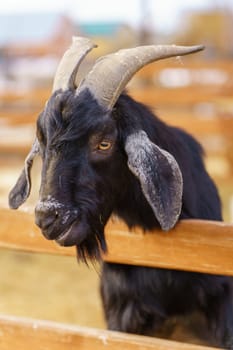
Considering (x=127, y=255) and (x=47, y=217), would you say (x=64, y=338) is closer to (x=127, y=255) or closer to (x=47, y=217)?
(x=127, y=255)

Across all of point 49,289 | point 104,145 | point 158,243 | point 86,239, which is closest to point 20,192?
point 86,239

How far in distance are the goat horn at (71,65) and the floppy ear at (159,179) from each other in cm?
42

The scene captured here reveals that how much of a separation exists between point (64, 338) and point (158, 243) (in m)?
0.56

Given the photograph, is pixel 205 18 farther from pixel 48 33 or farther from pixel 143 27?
pixel 143 27

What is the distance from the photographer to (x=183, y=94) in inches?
396

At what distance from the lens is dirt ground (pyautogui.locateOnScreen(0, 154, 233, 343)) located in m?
5.41

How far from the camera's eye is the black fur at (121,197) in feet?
8.79

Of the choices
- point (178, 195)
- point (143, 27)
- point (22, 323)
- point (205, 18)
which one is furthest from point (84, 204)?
point (205, 18)

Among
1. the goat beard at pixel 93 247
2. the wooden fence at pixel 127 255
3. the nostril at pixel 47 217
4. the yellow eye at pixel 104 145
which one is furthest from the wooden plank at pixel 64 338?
the yellow eye at pixel 104 145

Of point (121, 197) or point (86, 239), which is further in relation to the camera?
point (121, 197)

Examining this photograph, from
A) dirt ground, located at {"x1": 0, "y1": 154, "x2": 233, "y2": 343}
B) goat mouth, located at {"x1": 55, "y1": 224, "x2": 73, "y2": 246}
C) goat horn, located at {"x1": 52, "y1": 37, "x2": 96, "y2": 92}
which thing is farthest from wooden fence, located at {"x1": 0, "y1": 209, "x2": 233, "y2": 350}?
dirt ground, located at {"x1": 0, "y1": 154, "x2": 233, "y2": 343}

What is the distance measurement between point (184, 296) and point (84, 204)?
36.4 inches

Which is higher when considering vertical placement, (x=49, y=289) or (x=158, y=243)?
(x=158, y=243)

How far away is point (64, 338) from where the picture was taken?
2859 millimetres
